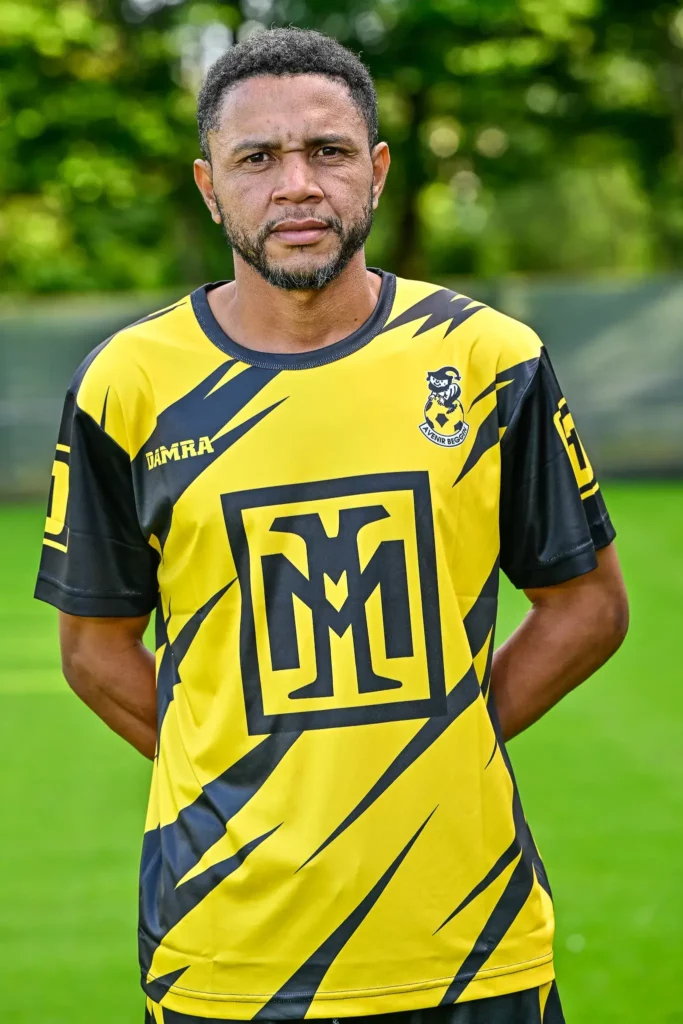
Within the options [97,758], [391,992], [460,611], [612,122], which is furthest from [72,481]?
[612,122]

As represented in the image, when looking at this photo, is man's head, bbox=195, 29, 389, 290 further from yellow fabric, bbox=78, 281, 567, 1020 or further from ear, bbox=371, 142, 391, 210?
yellow fabric, bbox=78, 281, 567, 1020

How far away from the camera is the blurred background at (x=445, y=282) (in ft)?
17.6

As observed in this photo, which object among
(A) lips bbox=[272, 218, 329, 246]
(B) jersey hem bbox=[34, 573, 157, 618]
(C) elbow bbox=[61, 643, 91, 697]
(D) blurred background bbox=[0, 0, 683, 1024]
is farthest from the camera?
(D) blurred background bbox=[0, 0, 683, 1024]

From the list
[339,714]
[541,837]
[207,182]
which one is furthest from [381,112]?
[339,714]

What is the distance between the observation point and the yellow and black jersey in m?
2.11

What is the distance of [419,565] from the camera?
2168 mm

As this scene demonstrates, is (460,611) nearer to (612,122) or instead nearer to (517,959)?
(517,959)

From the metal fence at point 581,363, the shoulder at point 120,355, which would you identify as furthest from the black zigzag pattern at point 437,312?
the metal fence at point 581,363

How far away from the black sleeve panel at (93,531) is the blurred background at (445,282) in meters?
2.64

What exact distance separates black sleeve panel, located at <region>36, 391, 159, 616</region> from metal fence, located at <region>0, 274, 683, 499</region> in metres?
16.3

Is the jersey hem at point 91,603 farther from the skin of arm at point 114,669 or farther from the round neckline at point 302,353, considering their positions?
the round neckline at point 302,353

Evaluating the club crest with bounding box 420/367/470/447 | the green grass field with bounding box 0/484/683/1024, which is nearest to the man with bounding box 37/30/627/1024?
the club crest with bounding box 420/367/470/447

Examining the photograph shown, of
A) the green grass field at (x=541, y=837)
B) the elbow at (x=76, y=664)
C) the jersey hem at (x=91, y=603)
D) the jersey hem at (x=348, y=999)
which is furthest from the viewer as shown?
the green grass field at (x=541, y=837)

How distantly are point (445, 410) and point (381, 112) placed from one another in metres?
26.2
